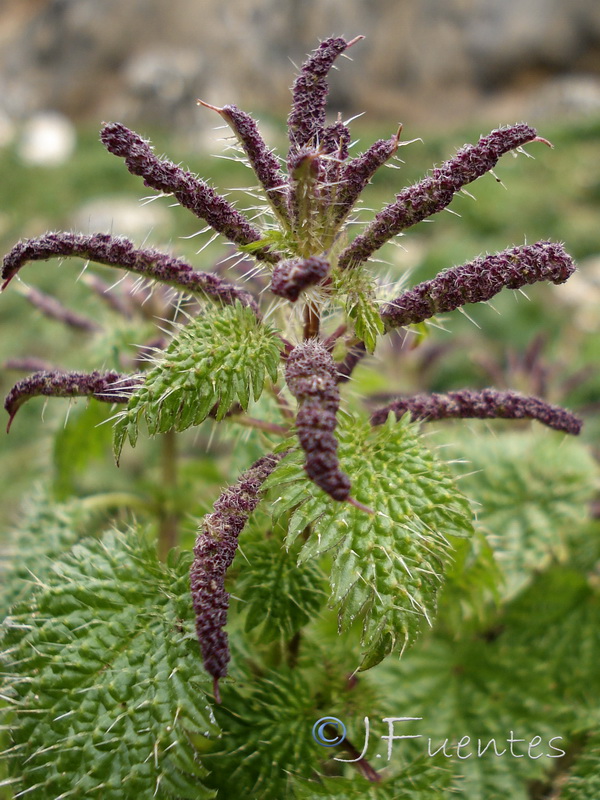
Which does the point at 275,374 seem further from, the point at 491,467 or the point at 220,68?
the point at 220,68

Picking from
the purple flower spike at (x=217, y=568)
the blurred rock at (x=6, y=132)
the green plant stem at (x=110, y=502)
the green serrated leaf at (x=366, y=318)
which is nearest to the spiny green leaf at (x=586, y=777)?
the purple flower spike at (x=217, y=568)

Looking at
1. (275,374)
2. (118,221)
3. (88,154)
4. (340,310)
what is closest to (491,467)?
(340,310)

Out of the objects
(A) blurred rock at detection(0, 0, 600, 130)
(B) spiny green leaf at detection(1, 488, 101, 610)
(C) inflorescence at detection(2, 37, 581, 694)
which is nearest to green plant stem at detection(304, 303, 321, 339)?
(C) inflorescence at detection(2, 37, 581, 694)

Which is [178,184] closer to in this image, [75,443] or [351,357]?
[351,357]

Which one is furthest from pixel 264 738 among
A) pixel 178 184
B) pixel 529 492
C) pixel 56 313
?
pixel 56 313

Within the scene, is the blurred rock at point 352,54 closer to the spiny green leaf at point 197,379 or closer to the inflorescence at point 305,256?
the inflorescence at point 305,256

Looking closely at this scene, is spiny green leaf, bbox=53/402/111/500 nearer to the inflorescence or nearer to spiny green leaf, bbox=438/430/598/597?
the inflorescence
